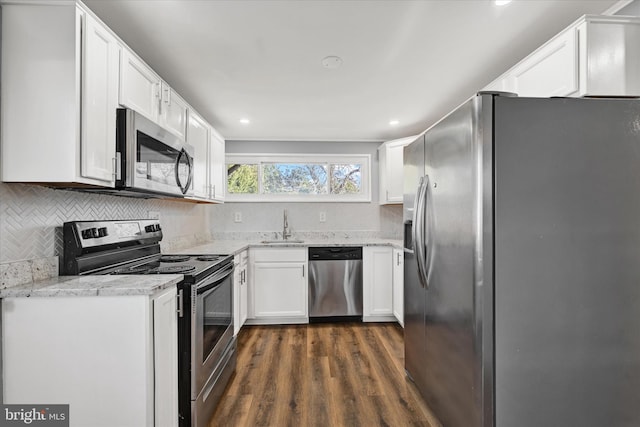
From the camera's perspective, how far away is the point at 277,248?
344 cm

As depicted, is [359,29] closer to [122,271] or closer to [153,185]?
[153,185]

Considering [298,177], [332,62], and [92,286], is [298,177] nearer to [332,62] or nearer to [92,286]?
[332,62]

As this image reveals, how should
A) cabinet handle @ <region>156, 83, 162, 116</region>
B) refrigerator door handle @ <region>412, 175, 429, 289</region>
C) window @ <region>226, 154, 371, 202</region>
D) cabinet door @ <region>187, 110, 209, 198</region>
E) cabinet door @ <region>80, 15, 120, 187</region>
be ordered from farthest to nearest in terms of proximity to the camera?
window @ <region>226, 154, 371, 202</region> < cabinet door @ <region>187, 110, 209, 198</region> < cabinet handle @ <region>156, 83, 162, 116</region> < refrigerator door handle @ <region>412, 175, 429, 289</region> < cabinet door @ <region>80, 15, 120, 187</region>

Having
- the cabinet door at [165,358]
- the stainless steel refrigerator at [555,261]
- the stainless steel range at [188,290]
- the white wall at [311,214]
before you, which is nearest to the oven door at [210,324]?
the stainless steel range at [188,290]

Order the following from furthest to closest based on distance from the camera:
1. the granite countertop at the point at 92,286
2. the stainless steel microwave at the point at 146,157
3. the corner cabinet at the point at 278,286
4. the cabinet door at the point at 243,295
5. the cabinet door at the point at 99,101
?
the corner cabinet at the point at 278,286 < the cabinet door at the point at 243,295 < the stainless steel microwave at the point at 146,157 < the cabinet door at the point at 99,101 < the granite countertop at the point at 92,286

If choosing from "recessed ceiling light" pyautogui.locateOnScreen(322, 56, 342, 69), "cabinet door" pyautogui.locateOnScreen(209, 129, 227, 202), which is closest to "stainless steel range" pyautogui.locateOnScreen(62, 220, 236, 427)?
"cabinet door" pyautogui.locateOnScreen(209, 129, 227, 202)

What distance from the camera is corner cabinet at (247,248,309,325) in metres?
3.40

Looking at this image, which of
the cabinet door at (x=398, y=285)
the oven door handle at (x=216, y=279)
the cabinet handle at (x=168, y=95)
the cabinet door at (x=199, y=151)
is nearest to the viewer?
the oven door handle at (x=216, y=279)

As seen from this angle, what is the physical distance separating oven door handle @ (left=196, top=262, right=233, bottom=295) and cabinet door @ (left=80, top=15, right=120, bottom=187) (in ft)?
2.31

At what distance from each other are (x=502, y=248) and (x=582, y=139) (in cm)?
59

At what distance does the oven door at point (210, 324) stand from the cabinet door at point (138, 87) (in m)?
1.06

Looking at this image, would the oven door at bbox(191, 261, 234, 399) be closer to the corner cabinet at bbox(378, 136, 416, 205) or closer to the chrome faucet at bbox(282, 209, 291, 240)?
the chrome faucet at bbox(282, 209, 291, 240)

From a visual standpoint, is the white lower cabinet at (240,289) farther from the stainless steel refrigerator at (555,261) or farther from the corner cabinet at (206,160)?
the stainless steel refrigerator at (555,261)

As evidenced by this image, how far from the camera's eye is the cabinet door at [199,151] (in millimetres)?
2578
